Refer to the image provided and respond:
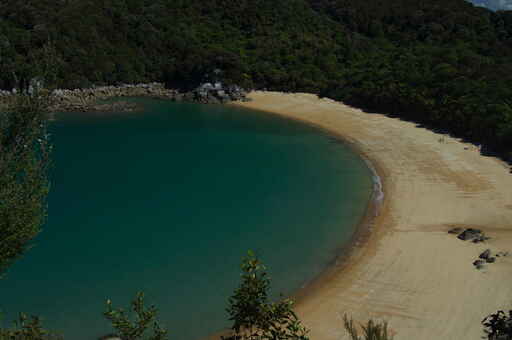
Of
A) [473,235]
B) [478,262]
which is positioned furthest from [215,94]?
[478,262]

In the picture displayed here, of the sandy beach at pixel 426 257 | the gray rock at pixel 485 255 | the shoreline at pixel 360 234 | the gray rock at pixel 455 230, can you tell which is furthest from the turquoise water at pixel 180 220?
the gray rock at pixel 485 255

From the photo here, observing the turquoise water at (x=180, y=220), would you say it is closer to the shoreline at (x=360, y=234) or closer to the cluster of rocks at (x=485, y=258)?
the shoreline at (x=360, y=234)

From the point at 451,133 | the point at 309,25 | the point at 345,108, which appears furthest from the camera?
the point at 309,25

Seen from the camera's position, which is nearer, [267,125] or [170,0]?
[267,125]

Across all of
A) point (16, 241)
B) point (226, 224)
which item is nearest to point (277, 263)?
point (226, 224)

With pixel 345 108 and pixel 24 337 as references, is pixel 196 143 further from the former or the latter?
pixel 24 337

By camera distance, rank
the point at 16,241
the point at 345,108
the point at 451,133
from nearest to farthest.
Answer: the point at 16,241 → the point at 451,133 → the point at 345,108

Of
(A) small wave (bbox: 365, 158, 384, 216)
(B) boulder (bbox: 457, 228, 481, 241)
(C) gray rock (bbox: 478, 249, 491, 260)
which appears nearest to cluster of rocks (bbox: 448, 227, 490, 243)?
(B) boulder (bbox: 457, 228, 481, 241)
